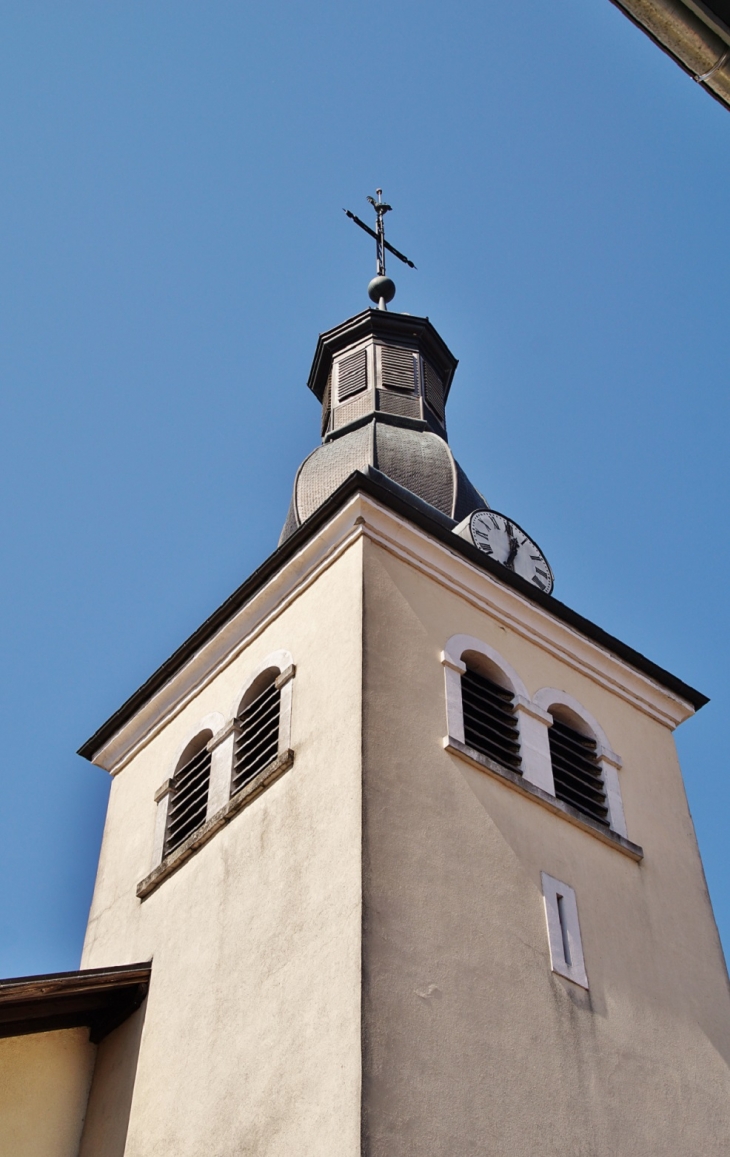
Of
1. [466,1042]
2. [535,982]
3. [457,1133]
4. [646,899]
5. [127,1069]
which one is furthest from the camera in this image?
[646,899]

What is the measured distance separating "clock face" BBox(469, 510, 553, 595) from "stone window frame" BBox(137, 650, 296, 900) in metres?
2.70

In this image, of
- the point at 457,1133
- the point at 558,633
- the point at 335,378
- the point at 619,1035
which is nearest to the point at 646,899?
the point at 619,1035

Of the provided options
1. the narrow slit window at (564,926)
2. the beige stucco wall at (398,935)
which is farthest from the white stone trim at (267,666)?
the narrow slit window at (564,926)

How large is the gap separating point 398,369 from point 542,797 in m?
9.13

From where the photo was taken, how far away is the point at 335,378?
21234 millimetres

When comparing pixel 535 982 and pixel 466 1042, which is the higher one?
pixel 535 982

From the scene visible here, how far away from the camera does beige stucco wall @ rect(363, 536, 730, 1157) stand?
10.3m

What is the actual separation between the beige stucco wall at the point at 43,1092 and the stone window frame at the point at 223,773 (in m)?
1.70

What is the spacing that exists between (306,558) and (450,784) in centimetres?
324

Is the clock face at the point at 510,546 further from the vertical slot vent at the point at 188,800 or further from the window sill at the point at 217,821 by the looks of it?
the window sill at the point at 217,821

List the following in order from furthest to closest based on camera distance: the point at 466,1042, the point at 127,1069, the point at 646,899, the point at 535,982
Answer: the point at 646,899
the point at 127,1069
the point at 535,982
the point at 466,1042

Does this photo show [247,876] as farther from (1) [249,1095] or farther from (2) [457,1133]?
(2) [457,1133]

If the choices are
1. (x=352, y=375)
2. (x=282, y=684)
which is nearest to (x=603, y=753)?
(x=282, y=684)

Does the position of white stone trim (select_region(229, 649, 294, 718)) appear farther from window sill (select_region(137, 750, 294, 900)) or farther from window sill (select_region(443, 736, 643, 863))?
window sill (select_region(443, 736, 643, 863))
